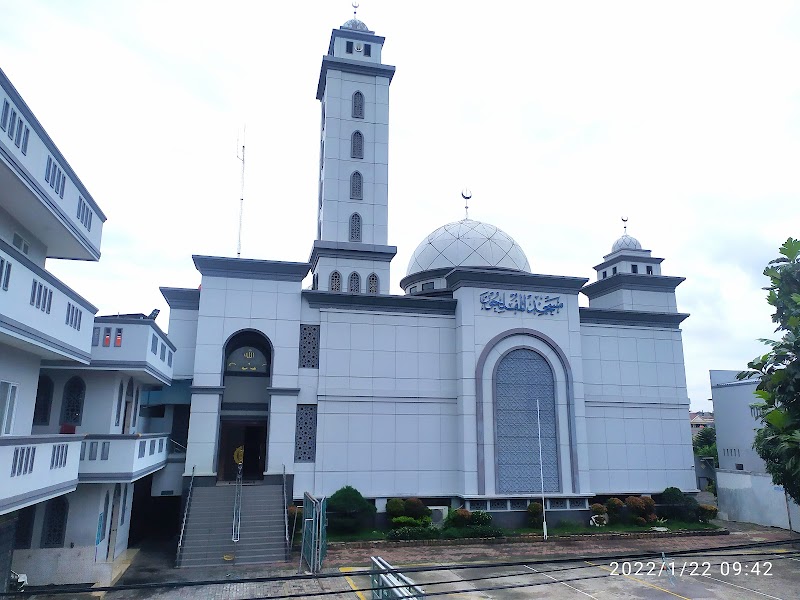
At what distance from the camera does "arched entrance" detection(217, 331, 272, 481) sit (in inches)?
967

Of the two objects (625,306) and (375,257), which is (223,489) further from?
(625,306)

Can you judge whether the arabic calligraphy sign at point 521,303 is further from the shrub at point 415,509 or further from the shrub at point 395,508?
the shrub at point 395,508

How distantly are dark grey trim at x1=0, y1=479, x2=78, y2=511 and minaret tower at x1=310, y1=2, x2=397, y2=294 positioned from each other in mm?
15896

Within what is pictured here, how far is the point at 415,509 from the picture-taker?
2288 cm

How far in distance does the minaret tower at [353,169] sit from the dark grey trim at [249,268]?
3.57 meters

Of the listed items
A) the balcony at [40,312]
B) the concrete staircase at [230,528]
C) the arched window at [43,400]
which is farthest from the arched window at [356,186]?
the arched window at [43,400]

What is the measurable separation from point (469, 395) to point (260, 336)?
9.34 metres

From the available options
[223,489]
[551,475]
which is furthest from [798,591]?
[223,489]

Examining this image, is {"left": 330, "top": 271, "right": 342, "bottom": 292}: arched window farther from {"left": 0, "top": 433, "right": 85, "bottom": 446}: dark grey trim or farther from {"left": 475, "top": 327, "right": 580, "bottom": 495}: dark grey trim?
{"left": 0, "top": 433, "right": 85, "bottom": 446}: dark grey trim

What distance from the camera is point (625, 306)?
103 ft

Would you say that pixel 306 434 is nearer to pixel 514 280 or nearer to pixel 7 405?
pixel 514 280

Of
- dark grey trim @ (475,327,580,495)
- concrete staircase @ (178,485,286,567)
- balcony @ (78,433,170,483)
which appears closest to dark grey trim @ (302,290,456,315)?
dark grey trim @ (475,327,580,495)

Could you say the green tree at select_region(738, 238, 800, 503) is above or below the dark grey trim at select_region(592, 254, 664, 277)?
below
